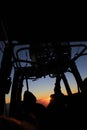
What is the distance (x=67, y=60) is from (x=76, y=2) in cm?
210

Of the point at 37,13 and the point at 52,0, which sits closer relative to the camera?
the point at 52,0

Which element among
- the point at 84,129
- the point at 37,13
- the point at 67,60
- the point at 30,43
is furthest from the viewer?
the point at 67,60

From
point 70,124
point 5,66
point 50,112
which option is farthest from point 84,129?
point 5,66

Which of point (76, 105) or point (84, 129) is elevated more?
point (76, 105)

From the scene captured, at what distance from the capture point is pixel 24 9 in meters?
4.10

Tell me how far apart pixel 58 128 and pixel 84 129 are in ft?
1.14

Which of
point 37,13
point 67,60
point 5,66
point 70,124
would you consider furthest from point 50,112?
point 67,60

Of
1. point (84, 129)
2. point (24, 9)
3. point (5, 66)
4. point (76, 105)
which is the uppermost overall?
point (24, 9)

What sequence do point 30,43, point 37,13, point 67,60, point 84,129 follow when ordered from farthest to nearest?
point 67,60 < point 30,43 < point 37,13 < point 84,129

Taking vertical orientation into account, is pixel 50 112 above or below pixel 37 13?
below

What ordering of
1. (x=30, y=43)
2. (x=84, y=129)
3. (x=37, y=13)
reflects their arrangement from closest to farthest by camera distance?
(x=84, y=129)
(x=37, y=13)
(x=30, y=43)

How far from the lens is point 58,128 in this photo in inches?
156

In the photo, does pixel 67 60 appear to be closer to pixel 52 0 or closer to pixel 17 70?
pixel 17 70

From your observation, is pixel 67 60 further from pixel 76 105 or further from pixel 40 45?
pixel 76 105
